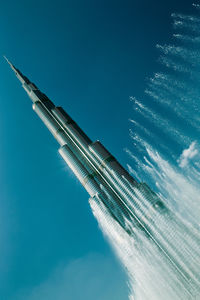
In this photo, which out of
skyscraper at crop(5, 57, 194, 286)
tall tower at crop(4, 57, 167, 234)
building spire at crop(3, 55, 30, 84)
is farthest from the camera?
building spire at crop(3, 55, 30, 84)

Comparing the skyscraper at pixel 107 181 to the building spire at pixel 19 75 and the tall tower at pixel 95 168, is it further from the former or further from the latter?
the building spire at pixel 19 75

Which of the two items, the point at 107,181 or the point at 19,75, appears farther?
the point at 19,75

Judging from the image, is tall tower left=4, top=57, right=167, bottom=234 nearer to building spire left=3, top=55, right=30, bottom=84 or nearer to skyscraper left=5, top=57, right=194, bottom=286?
skyscraper left=5, top=57, right=194, bottom=286

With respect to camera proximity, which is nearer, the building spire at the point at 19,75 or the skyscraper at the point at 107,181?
the skyscraper at the point at 107,181

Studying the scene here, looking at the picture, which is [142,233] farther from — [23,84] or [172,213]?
Answer: [23,84]

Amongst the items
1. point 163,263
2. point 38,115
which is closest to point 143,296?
point 163,263

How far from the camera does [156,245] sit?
29.6 metres

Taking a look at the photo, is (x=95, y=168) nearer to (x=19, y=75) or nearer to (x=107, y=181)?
(x=107, y=181)

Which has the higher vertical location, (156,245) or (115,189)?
(115,189)

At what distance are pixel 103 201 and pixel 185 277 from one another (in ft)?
49.3

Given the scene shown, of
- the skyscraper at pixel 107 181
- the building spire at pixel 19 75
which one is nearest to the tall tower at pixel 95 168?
the skyscraper at pixel 107 181

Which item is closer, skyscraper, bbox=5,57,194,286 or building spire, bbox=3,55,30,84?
skyscraper, bbox=5,57,194,286

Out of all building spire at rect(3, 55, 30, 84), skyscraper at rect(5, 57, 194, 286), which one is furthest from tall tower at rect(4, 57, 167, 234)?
building spire at rect(3, 55, 30, 84)

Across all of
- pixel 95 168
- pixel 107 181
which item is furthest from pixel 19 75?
pixel 107 181
